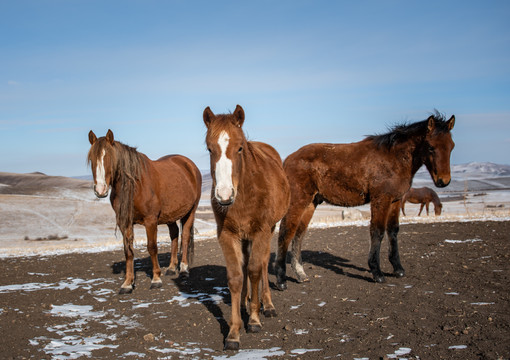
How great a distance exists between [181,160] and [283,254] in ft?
14.1

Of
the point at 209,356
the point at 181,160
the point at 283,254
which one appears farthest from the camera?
the point at 181,160

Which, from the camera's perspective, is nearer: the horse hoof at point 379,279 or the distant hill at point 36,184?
the horse hoof at point 379,279

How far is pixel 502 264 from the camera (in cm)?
736

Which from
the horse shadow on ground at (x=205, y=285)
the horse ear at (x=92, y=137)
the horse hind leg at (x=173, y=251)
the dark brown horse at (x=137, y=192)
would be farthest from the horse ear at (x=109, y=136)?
the horse shadow on ground at (x=205, y=285)

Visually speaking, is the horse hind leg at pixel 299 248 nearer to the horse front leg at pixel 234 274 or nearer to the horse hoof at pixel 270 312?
the horse hoof at pixel 270 312

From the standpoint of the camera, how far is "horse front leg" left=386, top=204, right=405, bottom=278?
7359 millimetres

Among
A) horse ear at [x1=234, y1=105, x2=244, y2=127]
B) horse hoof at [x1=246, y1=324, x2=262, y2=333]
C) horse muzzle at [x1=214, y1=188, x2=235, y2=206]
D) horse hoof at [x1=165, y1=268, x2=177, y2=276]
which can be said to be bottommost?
horse hoof at [x1=165, y1=268, x2=177, y2=276]

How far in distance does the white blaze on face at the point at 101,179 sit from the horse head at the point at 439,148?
5.98 meters

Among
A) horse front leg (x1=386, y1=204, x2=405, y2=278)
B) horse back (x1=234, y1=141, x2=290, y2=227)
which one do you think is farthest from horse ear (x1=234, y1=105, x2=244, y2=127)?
horse front leg (x1=386, y1=204, x2=405, y2=278)

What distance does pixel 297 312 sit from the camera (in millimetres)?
5656

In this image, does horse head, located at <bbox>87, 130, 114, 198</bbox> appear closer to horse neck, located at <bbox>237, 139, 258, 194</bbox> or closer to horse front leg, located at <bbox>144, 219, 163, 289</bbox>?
horse front leg, located at <bbox>144, 219, 163, 289</bbox>

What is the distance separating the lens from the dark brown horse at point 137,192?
7.44m

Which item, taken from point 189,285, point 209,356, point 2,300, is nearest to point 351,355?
point 209,356

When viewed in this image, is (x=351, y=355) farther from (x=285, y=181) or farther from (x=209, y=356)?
(x=285, y=181)
